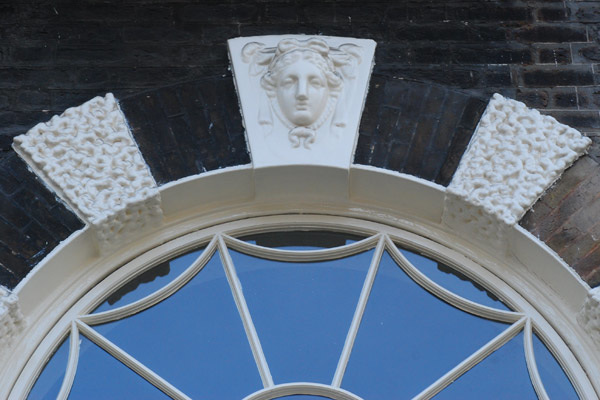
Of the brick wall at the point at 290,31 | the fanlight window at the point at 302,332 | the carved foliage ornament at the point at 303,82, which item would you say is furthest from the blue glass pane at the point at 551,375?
the carved foliage ornament at the point at 303,82

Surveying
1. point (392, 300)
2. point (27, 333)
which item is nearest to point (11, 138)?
point (27, 333)

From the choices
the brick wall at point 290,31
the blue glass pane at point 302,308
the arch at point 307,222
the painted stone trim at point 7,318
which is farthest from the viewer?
the brick wall at point 290,31

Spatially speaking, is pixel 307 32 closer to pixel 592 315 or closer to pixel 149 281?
pixel 149 281

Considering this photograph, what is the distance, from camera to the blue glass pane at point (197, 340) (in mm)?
5504

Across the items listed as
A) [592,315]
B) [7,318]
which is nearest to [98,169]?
[7,318]

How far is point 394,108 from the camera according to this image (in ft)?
20.2

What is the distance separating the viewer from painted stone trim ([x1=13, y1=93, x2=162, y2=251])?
19.0 feet

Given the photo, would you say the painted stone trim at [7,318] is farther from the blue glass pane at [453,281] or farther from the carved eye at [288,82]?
the blue glass pane at [453,281]

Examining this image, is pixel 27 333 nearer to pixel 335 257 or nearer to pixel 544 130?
pixel 335 257

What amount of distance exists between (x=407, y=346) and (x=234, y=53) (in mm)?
1646

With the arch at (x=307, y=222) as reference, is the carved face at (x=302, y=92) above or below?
above

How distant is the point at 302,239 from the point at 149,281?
0.71 metres

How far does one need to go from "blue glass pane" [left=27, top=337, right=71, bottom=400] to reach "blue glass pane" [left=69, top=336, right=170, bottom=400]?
6cm

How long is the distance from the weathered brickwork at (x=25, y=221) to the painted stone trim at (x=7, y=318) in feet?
0.31
